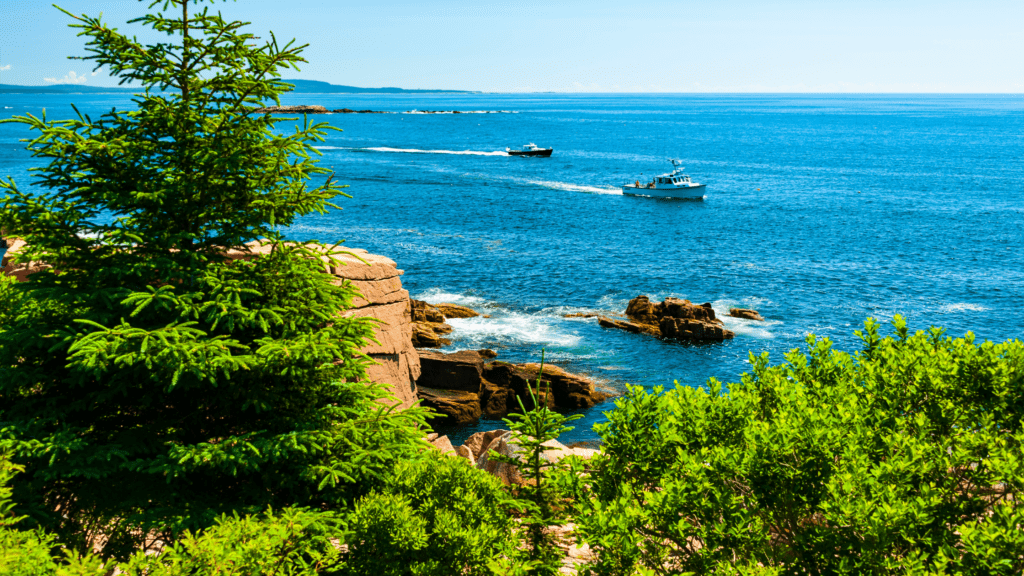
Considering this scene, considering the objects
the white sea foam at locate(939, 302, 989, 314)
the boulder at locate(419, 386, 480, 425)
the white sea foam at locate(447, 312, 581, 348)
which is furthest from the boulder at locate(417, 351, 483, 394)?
the white sea foam at locate(939, 302, 989, 314)

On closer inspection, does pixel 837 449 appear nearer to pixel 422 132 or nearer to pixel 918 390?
pixel 918 390

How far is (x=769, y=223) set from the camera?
234 feet

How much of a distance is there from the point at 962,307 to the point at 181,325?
158 ft

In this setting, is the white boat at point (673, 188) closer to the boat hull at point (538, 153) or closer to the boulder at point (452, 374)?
the boat hull at point (538, 153)

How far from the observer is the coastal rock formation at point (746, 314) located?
4231 centimetres

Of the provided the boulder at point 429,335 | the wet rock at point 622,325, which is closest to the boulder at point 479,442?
the boulder at point 429,335

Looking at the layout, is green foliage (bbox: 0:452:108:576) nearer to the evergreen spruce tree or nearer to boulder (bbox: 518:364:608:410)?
the evergreen spruce tree

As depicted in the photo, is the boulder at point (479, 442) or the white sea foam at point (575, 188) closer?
the boulder at point (479, 442)

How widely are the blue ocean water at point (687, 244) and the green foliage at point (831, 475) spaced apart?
66.6 ft

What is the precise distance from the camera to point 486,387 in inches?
1259

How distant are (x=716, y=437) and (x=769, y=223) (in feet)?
218

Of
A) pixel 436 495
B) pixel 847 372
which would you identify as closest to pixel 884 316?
pixel 847 372

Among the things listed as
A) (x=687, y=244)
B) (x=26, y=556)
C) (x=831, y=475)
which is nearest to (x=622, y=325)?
(x=687, y=244)

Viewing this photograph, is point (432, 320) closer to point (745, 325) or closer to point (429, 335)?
point (429, 335)
